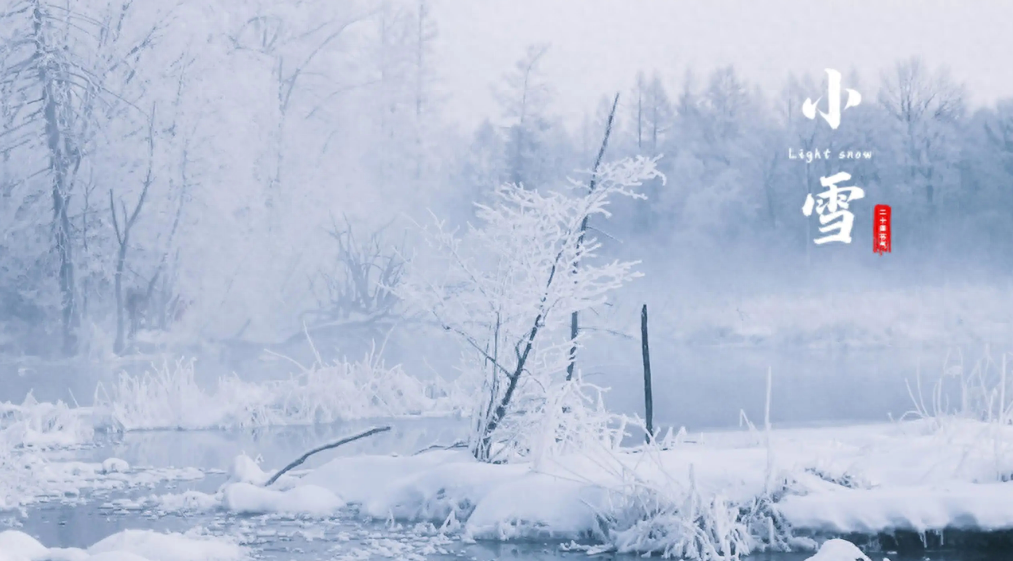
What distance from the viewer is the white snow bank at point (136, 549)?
14.4 ft

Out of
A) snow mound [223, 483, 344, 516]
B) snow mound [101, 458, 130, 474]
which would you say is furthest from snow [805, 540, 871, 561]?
snow mound [101, 458, 130, 474]

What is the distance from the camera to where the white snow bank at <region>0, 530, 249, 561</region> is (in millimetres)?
4402

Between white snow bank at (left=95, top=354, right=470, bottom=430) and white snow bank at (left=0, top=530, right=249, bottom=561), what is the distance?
405 centimetres

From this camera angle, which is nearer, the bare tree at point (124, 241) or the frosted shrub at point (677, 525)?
the frosted shrub at point (677, 525)

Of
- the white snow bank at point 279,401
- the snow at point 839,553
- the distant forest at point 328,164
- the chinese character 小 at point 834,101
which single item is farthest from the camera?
the chinese character 小 at point 834,101

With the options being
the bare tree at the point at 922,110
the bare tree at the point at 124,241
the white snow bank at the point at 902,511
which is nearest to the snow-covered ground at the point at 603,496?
the white snow bank at the point at 902,511

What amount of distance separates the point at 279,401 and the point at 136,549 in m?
5.00

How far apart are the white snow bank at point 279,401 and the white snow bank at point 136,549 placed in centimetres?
405

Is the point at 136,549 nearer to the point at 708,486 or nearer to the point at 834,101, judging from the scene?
the point at 708,486

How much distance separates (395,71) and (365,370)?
888 centimetres

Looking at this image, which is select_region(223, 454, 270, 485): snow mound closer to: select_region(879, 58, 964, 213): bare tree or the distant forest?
the distant forest

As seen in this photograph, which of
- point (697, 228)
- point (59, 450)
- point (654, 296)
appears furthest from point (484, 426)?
point (697, 228)

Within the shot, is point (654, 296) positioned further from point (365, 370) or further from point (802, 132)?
point (365, 370)

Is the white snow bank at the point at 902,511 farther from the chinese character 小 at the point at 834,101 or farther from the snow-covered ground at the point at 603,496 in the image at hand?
the chinese character 小 at the point at 834,101
